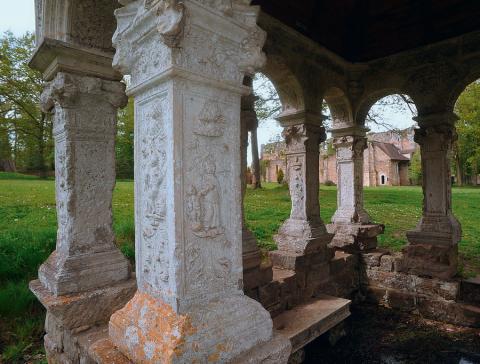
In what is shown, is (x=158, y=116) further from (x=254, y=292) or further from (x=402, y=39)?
(x=402, y=39)

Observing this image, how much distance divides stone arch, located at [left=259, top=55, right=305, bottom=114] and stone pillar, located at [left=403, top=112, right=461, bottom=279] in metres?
2.07

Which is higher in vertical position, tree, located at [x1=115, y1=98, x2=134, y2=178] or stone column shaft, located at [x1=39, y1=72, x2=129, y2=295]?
tree, located at [x1=115, y1=98, x2=134, y2=178]

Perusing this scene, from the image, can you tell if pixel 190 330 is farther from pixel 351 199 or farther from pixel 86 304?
pixel 351 199

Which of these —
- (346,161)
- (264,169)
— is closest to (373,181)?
(264,169)

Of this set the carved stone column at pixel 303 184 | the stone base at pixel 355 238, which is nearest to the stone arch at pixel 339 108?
the carved stone column at pixel 303 184

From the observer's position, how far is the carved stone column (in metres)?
4.72

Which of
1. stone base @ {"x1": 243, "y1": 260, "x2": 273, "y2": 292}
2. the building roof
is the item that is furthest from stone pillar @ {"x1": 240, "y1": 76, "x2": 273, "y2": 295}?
the building roof

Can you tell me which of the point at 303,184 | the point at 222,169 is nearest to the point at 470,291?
the point at 303,184

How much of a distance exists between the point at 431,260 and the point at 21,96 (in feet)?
63.6

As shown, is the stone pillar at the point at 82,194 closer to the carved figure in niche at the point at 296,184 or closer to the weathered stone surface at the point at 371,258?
the carved figure in niche at the point at 296,184

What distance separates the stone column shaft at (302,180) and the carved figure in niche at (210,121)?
322cm

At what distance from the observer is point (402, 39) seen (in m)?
5.30

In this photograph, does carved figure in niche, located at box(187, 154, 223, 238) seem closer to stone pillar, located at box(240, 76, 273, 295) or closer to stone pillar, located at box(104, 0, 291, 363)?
stone pillar, located at box(104, 0, 291, 363)

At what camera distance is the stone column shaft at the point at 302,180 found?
4.75m
